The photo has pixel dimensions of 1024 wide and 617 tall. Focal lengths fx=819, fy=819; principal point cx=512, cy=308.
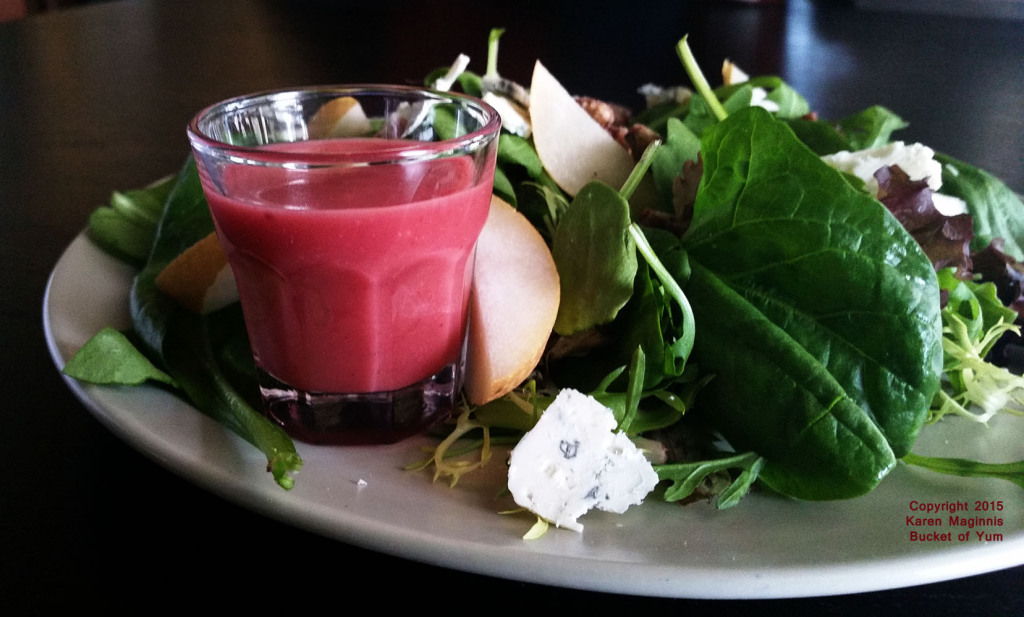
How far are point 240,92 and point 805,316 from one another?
2.20 metres

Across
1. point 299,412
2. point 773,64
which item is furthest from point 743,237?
point 773,64

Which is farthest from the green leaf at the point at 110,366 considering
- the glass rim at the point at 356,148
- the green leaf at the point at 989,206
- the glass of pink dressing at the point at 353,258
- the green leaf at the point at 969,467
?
the green leaf at the point at 989,206

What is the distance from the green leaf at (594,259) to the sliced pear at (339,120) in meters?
0.31

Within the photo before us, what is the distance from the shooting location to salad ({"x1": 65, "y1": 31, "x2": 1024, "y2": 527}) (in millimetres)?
763

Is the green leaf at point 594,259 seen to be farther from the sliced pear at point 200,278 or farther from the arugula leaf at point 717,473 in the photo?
the sliced pear at point 200,278

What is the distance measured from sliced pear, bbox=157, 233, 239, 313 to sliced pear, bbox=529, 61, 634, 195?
44 cm

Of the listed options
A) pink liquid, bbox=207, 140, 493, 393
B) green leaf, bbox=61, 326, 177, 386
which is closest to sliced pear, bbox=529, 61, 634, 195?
pink liquid, bbox=207, 140, 493, 393

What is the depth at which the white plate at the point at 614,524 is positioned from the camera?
63 cm

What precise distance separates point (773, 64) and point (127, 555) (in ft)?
9.77

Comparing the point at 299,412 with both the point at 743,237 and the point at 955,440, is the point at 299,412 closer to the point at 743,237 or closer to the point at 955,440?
the point at 743,237

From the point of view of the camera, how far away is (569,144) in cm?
112

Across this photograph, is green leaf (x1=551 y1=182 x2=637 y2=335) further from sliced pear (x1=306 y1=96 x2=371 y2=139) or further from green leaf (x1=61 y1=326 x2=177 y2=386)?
green leaf (x1=61 y1=326 x2=177 y2=386)

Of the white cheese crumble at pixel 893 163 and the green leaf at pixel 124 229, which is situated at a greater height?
the white cheese crumble at pixel 893 163

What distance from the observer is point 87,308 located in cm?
103
